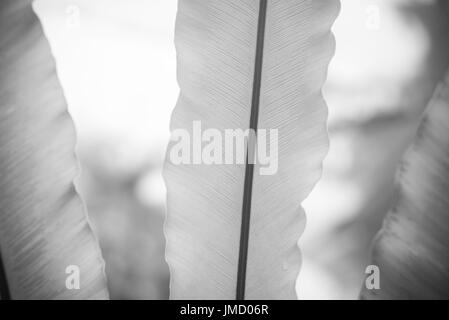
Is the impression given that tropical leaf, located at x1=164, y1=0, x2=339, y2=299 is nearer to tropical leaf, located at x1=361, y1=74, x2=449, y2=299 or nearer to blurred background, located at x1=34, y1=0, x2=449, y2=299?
tropical leaf, located at x1=361, y1=74, x2=449, y2=299

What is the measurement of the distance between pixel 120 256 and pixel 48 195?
484 mm

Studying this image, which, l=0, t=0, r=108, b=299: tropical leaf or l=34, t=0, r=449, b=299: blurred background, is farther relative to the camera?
l=34, t=0, r=449, b=299: blurred background

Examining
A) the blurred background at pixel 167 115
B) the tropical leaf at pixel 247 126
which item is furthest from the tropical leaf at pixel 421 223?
the blurred background at pixel 167 115

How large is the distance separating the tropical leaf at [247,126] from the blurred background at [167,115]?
41cm

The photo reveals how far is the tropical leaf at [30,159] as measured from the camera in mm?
514

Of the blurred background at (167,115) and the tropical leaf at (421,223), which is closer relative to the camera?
the tropical leaf at (421,223)

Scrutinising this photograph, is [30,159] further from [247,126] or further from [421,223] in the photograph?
[421,223]

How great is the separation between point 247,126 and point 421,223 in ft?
0.92

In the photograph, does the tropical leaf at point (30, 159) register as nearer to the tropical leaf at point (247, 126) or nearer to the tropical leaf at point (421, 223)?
the tropical leaf at point (247, 126)

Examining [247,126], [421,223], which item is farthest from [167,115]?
[421,223]

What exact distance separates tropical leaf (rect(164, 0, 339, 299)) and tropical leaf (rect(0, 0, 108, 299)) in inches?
6.0

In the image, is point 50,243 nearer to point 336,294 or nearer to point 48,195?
point 48,195

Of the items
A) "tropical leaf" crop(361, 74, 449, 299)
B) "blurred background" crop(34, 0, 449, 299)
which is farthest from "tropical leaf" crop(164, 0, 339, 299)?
"blurred background" crop(34, 0, 449, 299)

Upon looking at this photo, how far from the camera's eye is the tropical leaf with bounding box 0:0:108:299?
51 cm
